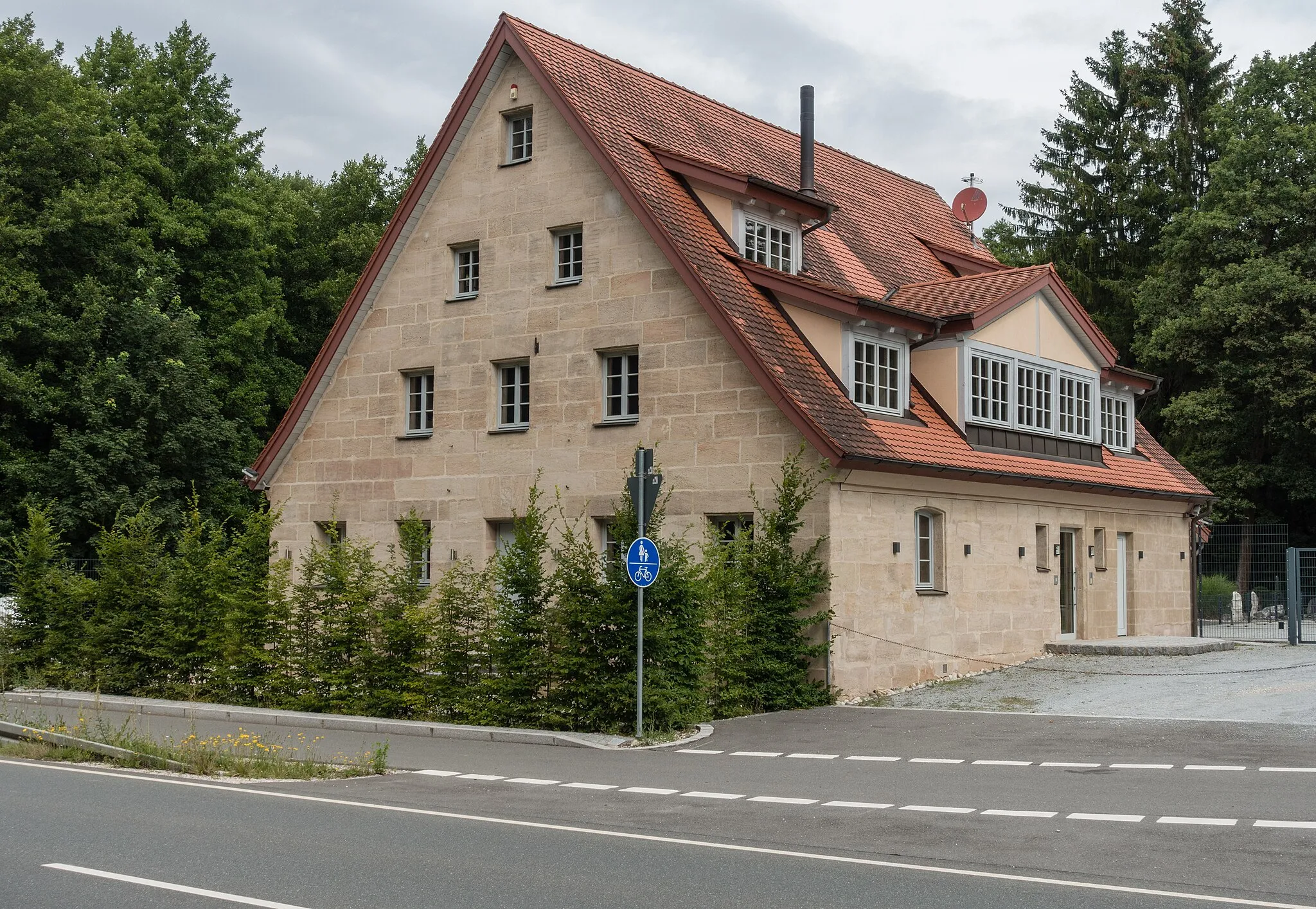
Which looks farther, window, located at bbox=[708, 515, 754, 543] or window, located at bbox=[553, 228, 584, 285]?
window, located at bbox=[553, 228, 584, 285]

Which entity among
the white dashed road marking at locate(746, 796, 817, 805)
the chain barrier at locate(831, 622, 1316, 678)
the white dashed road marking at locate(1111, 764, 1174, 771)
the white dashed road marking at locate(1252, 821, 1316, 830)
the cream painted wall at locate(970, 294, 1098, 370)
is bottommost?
the white dashed road marking at locate(746, 796, 817, 805)

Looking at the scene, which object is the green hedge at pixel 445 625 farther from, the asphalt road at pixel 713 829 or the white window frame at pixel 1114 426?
the white window frame at pixel 1114 426

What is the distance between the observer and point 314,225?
53.8 meters

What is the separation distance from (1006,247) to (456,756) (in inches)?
1914

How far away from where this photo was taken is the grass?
526 inches

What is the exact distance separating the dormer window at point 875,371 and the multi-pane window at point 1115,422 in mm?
8252

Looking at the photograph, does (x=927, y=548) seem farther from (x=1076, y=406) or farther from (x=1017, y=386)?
(x=1076, y=406)

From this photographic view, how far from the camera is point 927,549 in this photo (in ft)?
76.5

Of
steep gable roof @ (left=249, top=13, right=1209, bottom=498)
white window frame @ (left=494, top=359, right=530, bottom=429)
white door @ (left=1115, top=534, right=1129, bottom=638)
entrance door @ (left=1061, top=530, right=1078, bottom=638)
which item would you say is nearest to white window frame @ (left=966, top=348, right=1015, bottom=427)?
steep gable roof @ (left=249, top=13, right=1209, bottom=498)

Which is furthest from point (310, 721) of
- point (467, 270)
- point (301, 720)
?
point (467, 270)

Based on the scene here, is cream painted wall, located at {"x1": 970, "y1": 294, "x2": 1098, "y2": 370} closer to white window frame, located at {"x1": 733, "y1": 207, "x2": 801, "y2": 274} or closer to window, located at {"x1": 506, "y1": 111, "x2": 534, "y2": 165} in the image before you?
white window frame, located at {"x1": 733, "y1": 207, "x2": 801, "y2": 274}

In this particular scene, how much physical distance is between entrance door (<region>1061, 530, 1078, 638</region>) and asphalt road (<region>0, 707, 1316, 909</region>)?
38.2 ft

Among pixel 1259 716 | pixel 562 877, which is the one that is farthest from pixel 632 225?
pixel 562 877

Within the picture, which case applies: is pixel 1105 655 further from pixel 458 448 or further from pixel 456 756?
pixel 456 756
